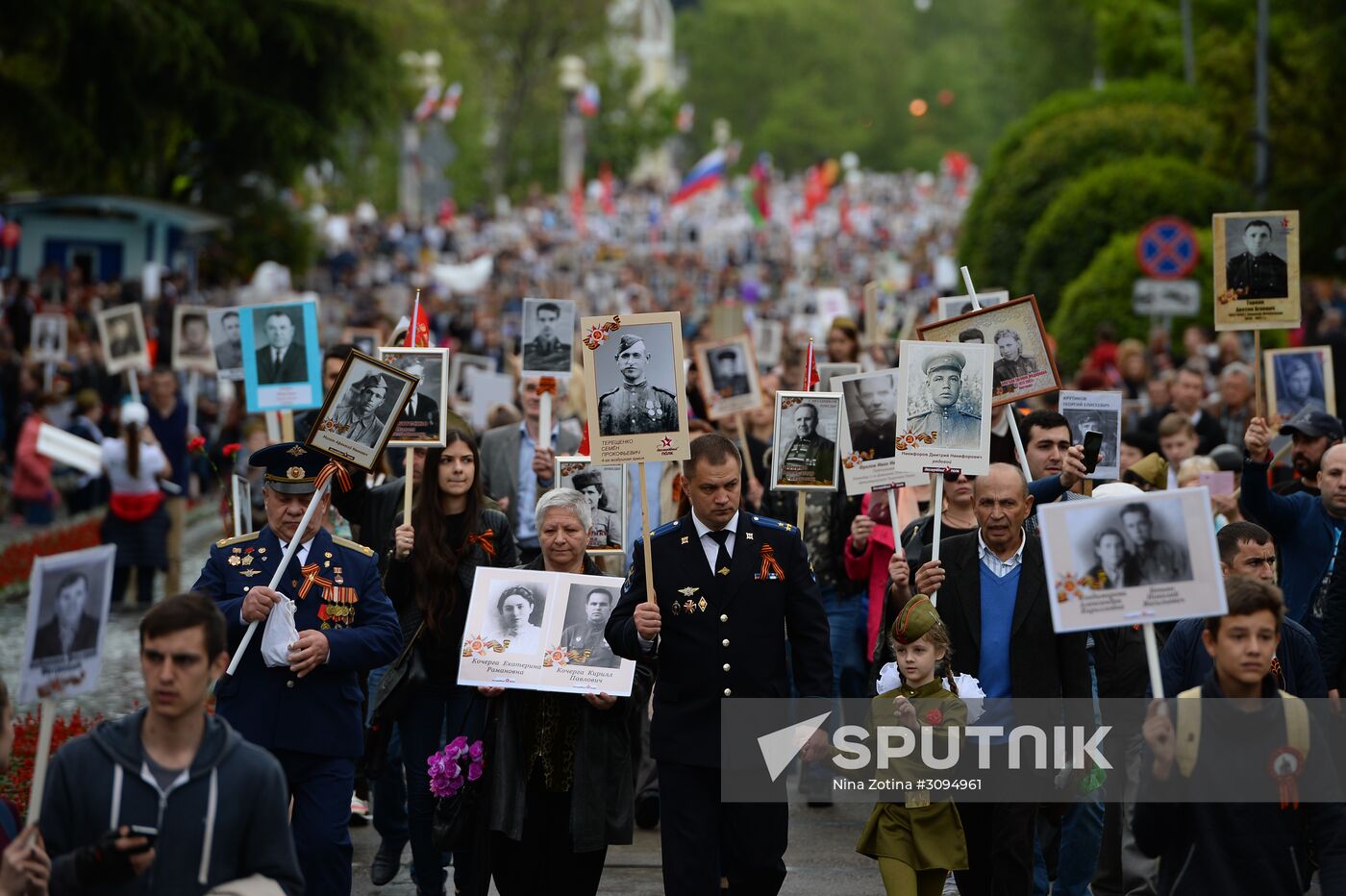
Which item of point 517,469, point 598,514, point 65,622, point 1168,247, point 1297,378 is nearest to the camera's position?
point 65,622

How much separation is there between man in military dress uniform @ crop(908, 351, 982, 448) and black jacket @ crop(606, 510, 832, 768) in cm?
85

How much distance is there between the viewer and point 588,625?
7.68 meters

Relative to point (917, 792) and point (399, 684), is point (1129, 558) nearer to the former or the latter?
point (917, 792)

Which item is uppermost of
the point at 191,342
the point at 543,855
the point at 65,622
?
the point at 191,342

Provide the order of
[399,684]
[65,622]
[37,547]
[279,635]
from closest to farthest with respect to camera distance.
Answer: [65,622]
[279,635]
[399,684]
[37,547]

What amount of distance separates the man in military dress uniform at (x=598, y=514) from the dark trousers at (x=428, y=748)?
A: 4.88 feet

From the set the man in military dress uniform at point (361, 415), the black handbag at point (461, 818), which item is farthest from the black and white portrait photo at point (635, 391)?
the black handbag at point (461, 818)

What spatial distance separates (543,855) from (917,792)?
152cm

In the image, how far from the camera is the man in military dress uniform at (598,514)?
9.44m

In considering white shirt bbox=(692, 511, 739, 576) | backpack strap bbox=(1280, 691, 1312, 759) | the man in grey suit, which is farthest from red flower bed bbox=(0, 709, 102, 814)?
backpack strap bbox=(1280, 691, 1312, 759)

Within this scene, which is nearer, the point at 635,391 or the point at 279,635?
the point at 279,635

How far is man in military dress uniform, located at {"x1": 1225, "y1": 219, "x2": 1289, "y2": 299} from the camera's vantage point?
8969mm

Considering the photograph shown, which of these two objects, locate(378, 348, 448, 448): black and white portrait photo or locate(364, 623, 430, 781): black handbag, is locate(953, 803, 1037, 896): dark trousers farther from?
locate(378, 348, 448, 448): black and white portrait photo

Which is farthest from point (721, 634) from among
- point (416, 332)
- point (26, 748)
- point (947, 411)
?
point (26, 748)
